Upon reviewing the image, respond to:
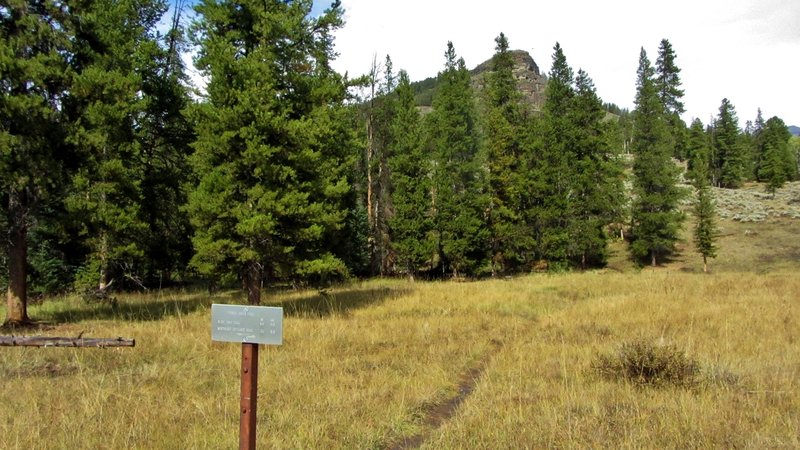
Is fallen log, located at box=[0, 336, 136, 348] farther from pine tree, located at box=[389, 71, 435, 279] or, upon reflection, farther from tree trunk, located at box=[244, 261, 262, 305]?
pine tree, located at box=[389, 71, 435, 279]

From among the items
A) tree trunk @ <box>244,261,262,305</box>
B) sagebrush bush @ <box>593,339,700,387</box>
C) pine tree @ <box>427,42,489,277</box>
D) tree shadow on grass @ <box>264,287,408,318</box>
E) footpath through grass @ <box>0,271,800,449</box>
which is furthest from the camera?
pine tree @ <box>427,42,489,277</box>

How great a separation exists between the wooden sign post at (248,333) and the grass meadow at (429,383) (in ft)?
4.32

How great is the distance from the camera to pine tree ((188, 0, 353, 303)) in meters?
12.5

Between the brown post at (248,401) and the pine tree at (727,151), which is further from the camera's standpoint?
the pine tree at (727,151)

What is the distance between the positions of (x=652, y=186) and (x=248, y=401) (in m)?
45.7

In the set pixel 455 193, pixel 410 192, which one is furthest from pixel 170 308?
pixel 455 193

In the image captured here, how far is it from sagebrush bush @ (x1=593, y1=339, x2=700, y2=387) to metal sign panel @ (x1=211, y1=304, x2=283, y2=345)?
555cm

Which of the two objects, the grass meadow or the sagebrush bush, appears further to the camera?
the sagebrush bush

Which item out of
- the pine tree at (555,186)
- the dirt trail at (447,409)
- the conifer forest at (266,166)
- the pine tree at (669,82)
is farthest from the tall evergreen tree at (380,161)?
the pine tree at (669,82)

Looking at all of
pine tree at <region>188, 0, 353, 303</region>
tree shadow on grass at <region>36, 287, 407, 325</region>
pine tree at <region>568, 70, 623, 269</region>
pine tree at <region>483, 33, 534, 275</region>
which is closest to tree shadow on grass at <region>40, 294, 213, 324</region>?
tree shadow on grass at <region>36, 287, 407, 325</region>

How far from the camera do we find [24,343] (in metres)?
7.30

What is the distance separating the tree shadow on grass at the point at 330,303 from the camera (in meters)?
14.6

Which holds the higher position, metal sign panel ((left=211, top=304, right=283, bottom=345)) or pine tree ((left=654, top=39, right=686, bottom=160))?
pine tree ((left=654, top=39, right=686, bottom=160))

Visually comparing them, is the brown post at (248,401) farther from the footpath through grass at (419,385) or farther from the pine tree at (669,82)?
the pine tree at (669,82)
